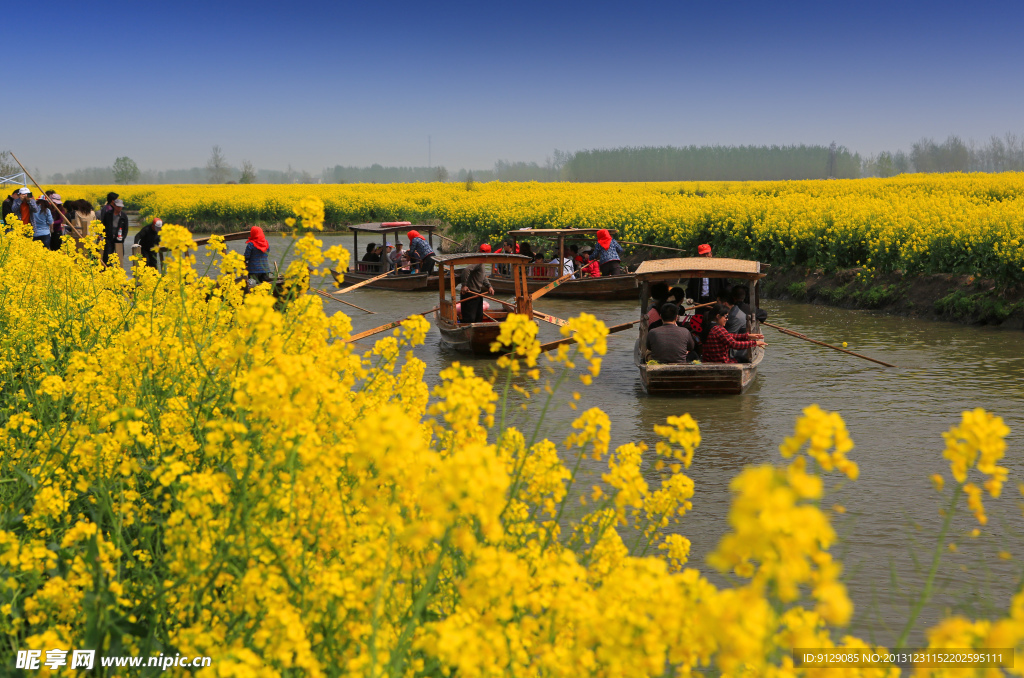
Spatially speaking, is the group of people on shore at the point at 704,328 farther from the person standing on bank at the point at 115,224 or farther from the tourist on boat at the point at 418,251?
the tourist on boat at the point at 418,251

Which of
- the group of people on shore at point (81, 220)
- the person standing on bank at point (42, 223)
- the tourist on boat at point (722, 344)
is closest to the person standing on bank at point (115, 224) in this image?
the group of people on shore at point (81, 220)

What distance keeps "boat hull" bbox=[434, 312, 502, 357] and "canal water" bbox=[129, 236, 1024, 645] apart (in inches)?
7.9

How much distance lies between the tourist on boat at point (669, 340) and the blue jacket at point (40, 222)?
43.1 ft

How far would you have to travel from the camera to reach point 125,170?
194 meters

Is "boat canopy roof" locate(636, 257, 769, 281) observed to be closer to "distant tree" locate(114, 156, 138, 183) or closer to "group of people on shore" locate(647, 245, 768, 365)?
"group of people on shore" locate(647, 245, 768, 365)

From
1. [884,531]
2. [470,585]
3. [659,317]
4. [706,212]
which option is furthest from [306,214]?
[706,212]

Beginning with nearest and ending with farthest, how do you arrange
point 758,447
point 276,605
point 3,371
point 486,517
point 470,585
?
point 486,517 → point 470,585 → point 276,605 → point 3,371 → point 758,447

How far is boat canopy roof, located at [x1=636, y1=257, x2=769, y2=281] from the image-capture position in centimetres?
1313

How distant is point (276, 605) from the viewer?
2.98 meters

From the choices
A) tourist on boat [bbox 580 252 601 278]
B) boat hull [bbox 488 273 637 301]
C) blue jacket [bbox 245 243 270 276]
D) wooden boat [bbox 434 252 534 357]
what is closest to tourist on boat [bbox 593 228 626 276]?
tourist on boat [bbox 580 252 601 278]

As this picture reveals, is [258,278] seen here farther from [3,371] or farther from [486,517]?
[486,517]

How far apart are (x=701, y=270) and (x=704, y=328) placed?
114 cm

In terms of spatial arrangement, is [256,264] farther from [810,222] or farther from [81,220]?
Answer: [810,222]

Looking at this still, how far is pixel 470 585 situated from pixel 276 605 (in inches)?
31.2
